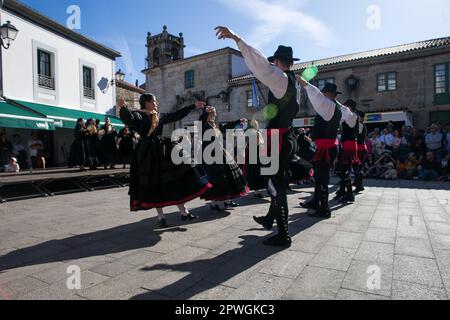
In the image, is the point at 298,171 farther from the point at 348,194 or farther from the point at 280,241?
the point at 280,241

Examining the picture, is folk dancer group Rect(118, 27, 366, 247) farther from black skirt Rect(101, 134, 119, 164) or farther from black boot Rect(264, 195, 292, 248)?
black skirt Rect(101, 134, 119, 164)

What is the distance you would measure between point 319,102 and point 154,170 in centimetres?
242

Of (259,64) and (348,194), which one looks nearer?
(259,64)

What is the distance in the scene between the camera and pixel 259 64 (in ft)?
10.6

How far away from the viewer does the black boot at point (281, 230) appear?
3480 millimetres

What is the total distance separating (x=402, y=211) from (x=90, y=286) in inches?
191

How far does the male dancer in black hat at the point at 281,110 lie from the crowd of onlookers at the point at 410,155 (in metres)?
8.95

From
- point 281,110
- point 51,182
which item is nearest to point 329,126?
point 281,110

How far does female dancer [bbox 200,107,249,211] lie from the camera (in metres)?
5.33

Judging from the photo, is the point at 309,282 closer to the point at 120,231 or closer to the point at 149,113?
the point at 120,231

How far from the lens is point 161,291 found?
2.42 m

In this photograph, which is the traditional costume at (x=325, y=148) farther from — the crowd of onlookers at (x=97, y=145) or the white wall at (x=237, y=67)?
the white wall at (x=237, y=67)

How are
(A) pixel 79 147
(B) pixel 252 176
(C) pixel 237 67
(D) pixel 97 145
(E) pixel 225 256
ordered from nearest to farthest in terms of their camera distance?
(E) pixel 225 256 < (B) pixel 252 176 < (A) pixel 79 147 < (D) pixel 97 145 < (C) pixel 237 67
